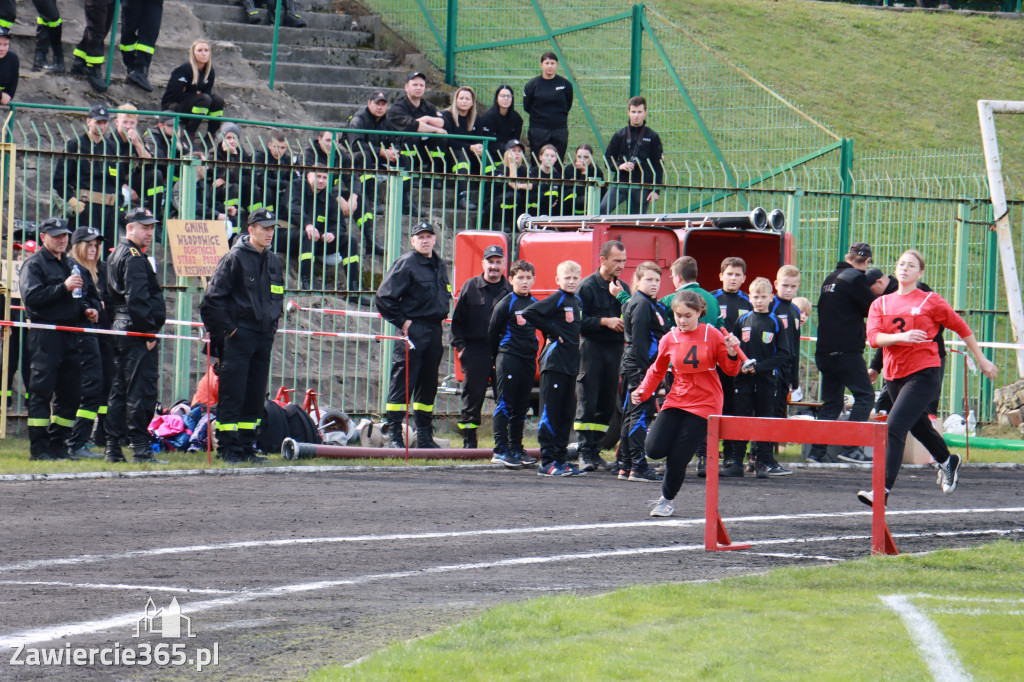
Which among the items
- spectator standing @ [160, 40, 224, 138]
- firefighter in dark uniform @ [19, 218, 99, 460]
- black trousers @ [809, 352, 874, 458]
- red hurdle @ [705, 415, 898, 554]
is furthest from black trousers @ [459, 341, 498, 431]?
spectator standing @ [160, 40, 224, 138]

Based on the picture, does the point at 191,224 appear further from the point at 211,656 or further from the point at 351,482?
the point at 211,656

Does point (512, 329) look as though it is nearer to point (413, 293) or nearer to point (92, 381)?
point (413, 293)

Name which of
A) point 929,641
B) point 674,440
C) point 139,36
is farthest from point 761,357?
point 139,36

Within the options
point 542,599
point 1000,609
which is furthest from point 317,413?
point 1000,609

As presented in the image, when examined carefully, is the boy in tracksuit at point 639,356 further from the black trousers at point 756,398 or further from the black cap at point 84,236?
the black cap at point 84,236

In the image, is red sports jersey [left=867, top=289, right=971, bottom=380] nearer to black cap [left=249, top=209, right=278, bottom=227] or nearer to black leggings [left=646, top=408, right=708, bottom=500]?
black leggings [left=646, top=408, right=708, bottom=500]

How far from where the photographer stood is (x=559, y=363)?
11945mm

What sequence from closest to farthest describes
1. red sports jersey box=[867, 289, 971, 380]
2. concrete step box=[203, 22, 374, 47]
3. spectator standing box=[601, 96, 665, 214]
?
1. red sports jersey box=[867, 289, 971, 380]
2. spectator standing box=[601, 96, 665, 214]
3. concrete step box=[203, 22, 374, 47]

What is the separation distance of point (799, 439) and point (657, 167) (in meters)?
10.5

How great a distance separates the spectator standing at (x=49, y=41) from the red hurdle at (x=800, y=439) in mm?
14006

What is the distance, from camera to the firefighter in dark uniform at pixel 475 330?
1318 centimetres

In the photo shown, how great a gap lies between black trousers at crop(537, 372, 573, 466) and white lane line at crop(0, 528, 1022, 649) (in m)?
3.77

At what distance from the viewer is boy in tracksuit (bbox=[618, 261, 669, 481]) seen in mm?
11523

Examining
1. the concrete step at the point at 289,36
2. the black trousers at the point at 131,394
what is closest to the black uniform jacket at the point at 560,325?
the black trousers at the point at 131,394
